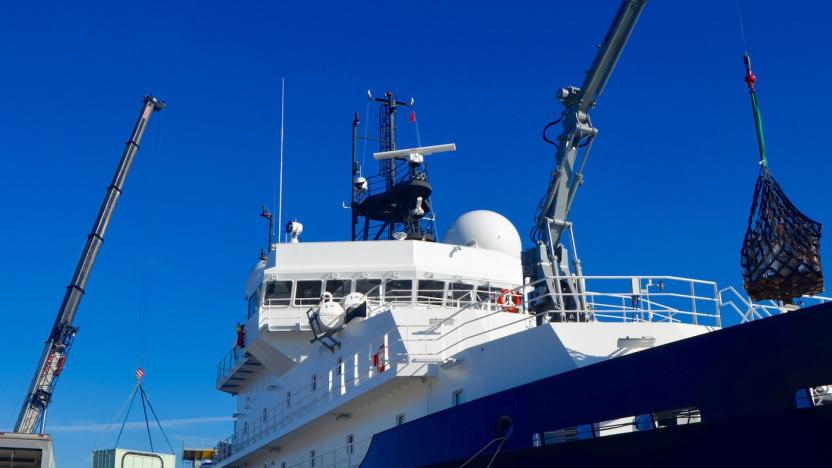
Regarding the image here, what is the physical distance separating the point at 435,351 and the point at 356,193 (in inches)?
560

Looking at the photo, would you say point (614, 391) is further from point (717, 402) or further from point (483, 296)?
point (483, 296)

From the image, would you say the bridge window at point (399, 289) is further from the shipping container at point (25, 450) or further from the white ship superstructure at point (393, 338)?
the shipping container at point (25, 450)

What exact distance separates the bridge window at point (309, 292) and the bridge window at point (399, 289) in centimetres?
192

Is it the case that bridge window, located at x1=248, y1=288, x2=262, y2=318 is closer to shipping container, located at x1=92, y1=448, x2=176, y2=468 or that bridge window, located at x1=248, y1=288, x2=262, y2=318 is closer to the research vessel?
the research vessel

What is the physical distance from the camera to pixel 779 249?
11.8 meters

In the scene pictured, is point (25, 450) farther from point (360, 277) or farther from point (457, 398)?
point (457, 398)

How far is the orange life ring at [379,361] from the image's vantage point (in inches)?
706

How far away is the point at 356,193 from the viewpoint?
3127 cm

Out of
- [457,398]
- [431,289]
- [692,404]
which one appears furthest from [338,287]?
[692,404]

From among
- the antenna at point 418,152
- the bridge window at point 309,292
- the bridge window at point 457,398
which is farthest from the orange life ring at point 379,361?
the antenna at point 418,152

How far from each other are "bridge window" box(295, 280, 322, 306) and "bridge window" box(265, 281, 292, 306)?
31 cm

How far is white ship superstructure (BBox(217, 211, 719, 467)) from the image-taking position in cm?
A: 1524

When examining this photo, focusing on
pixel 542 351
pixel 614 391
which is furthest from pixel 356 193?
pixel 614 391

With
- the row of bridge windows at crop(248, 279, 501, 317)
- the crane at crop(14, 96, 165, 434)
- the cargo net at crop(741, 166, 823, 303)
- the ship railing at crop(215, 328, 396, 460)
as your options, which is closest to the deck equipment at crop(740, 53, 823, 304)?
the cargo net at crop(741, 166, 823, 303)
